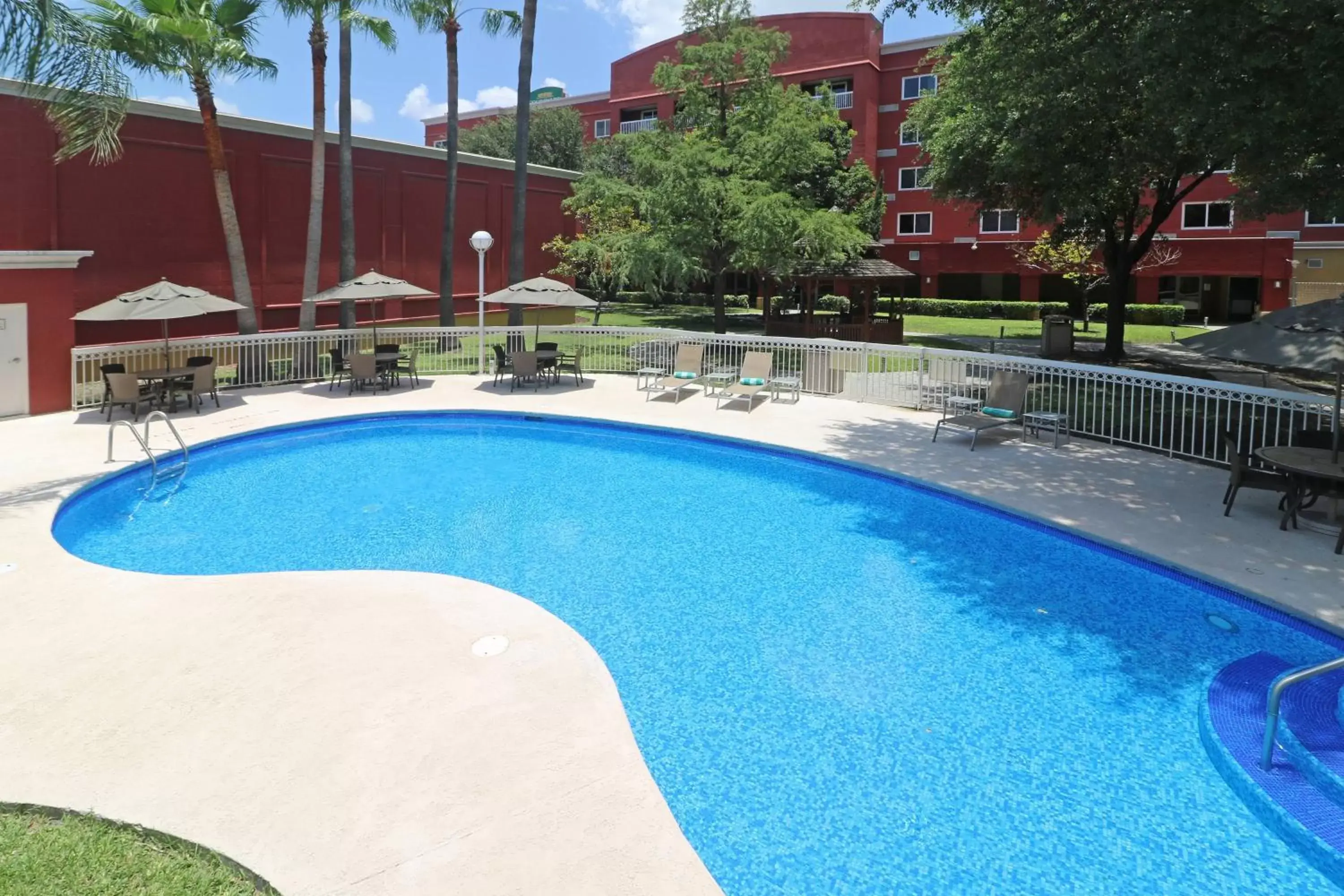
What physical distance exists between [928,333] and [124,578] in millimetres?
28439

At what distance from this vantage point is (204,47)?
17.1m

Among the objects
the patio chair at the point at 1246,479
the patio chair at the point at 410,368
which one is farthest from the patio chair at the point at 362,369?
the patio chair at the point at 1246,479

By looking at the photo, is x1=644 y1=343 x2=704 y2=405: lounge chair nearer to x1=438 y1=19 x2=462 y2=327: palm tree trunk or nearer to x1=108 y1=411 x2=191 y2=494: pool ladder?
x1=108 y1=411 x2=191 y2=494: pool ladder

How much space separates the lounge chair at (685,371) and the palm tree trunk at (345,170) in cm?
835

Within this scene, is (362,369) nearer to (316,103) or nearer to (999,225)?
(316,103)

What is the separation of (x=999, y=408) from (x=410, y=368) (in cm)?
1155

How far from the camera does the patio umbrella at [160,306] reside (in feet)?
44.6

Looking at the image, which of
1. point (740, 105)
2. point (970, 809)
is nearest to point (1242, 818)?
point (970, 809)

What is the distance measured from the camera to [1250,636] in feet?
21.2

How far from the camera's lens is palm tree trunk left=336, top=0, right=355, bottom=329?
836 inches

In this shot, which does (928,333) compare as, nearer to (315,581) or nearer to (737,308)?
(737,308)

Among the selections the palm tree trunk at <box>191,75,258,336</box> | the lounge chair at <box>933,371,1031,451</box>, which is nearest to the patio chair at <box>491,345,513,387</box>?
the palm tree trunk at <box>191,75,258,336</box>

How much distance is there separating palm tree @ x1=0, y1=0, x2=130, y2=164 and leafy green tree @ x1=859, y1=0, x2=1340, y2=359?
33.5ft

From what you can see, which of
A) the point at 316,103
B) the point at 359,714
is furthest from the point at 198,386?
the point at 359,714
